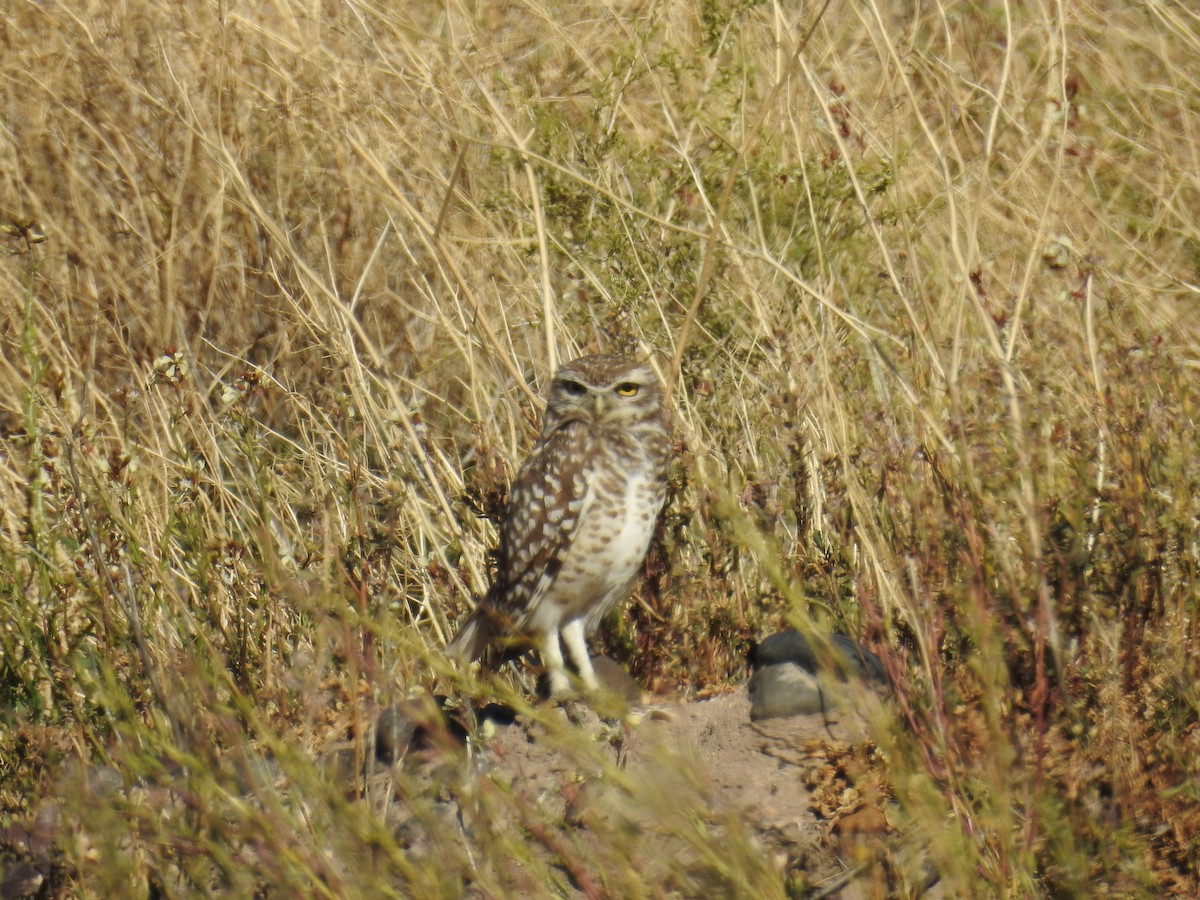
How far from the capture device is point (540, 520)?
13.8 feet

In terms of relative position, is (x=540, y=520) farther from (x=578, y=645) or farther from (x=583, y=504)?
(x=578, y=645)

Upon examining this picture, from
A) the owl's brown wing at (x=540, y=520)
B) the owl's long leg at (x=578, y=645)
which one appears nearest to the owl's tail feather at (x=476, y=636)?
the owl's brown wing at (x=540, y=520)

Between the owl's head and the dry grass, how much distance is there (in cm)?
12

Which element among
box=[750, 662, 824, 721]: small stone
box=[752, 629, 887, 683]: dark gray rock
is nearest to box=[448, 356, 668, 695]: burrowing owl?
box=[752, 629, 887, 683]: dark gray rock

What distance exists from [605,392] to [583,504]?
343mm

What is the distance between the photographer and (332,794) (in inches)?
84.7

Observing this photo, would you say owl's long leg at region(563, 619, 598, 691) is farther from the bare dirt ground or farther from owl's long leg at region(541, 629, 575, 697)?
the bare dirt ground

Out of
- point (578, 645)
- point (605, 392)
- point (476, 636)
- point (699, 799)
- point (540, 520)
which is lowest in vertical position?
point (578, 645)

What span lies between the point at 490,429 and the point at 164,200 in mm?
2267

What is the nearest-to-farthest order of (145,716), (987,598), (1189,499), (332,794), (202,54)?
(332,794) < (987,598) < (1189,499) < (145,716) < (202,54)

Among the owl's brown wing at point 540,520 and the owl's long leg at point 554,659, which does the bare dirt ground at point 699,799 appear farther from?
the owl's brown wing at point 540,520

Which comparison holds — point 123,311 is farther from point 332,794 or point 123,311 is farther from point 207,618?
point 332,794

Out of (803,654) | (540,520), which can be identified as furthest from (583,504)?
(803,654)

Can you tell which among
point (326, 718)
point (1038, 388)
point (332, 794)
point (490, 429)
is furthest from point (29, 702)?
point (1038, 388)
